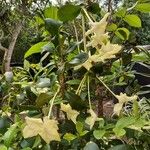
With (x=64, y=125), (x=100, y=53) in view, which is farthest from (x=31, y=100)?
(x=100, y=53)

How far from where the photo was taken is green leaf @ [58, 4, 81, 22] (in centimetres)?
77

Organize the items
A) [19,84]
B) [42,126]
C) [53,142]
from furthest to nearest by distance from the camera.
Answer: [19,84]
[53,142]
[42,126]

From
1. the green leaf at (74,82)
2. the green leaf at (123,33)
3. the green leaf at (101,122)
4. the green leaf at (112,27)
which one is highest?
the green leaf at (112,27)

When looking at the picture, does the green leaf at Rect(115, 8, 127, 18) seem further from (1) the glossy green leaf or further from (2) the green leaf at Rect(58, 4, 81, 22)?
(1) the glossy green leaf

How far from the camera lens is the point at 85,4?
0.82m

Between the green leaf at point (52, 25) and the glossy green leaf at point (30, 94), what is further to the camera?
the glossy green leaf at point (30, 94)

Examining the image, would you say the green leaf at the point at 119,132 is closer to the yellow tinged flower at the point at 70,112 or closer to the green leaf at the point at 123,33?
the yellow tinged flower at the point at 70,112

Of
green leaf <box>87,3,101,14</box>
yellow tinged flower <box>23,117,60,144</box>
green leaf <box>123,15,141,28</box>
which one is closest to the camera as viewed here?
yellow tinged flower <box>23,117,60,144</box>

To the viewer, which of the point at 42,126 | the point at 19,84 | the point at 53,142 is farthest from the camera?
the point at 19,84

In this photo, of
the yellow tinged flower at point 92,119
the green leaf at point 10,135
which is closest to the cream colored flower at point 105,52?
the yellow tinged flower at point 92,119

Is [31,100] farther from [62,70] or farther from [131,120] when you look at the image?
[131,120]

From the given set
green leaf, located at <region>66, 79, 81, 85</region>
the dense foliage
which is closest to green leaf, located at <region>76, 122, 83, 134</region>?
the dense foliage

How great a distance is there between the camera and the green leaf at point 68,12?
2.52ft

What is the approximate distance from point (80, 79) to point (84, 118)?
0.09 metres
